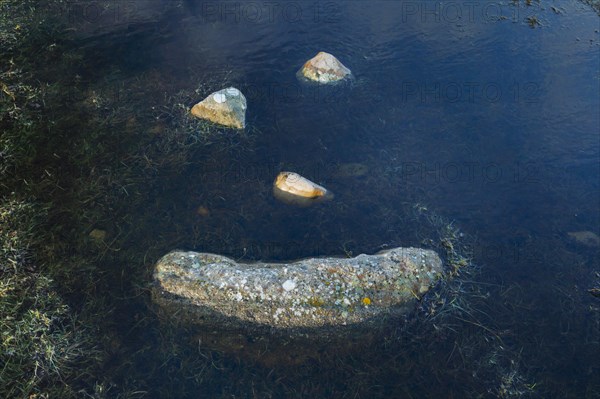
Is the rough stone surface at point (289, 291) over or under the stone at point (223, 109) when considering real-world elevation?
under

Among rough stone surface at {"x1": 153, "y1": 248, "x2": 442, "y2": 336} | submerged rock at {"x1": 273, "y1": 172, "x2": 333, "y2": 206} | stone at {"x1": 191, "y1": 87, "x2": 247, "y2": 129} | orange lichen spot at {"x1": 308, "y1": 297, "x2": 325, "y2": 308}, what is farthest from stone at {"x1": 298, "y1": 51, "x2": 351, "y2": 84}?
orange lichen spot at {"x1": 308, "y1": 297, "x2": 325, "y2": 308}

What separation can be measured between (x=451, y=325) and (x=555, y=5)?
36.5 feet

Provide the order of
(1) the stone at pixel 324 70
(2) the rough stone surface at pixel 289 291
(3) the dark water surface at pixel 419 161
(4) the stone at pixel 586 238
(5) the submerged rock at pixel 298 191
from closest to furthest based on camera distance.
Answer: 1. (3) the dark water surface at pixel 419 161
2. (2) the rough stone surface at pixel 289 291
3. (4) the stone at pixel 586 238
4. (5) the submerged rock at pixel 298 191
5. (1) the stone at pixel 324 70

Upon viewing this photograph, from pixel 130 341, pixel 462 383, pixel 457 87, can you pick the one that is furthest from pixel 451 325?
pixel 457 87

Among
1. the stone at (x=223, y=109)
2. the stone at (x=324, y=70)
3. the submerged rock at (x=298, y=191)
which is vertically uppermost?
the stone at (x=324, y=70)

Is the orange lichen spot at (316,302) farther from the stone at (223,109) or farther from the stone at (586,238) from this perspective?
the stone at (586,238)

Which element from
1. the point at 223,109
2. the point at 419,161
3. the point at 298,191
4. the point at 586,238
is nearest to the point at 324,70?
the point at 223,109

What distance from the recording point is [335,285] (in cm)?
667

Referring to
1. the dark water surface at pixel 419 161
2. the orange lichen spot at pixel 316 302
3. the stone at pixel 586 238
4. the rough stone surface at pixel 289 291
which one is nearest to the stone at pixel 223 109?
the dark water surface at pixel 419 161

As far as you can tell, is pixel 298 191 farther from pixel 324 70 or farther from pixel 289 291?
pixel 324 70

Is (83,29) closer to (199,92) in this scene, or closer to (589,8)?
(199,92)

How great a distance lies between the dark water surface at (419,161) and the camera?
6.29 meters

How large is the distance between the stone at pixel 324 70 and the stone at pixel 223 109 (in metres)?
1.92

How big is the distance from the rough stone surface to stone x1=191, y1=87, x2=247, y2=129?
3299 mm
